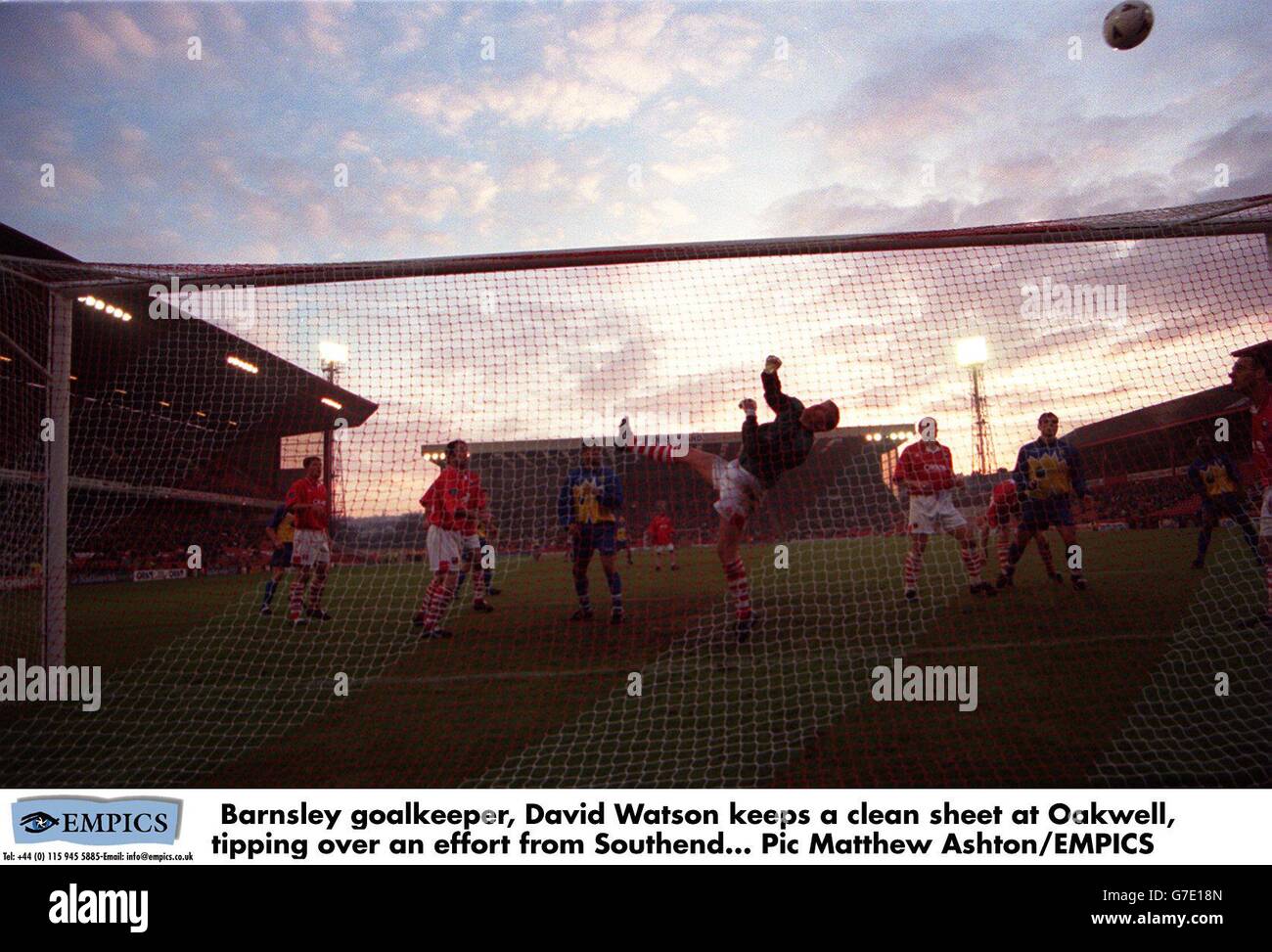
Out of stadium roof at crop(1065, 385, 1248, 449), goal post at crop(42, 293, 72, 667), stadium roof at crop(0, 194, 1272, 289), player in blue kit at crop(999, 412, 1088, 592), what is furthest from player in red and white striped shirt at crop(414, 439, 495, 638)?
stadium roof at crop(1065, 385, 1248, 449)

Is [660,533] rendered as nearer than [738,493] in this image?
No

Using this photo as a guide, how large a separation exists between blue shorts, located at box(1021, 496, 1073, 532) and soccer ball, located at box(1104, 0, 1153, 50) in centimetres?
434

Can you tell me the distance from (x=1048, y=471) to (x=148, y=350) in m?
11.9

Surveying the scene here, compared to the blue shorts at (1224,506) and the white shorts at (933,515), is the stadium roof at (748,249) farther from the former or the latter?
the blue shorts at (1224,506)

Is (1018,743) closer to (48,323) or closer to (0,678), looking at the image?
(0,678)

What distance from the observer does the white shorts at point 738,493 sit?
5.65 meters

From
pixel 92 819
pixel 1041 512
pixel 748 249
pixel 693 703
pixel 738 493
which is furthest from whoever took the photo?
pixel 1041 512

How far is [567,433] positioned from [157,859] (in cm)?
376

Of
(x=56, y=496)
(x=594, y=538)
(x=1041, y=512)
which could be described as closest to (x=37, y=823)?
(x=56, y=496)

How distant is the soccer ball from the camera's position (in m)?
4.30

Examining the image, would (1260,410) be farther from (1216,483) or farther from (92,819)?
(92,819)

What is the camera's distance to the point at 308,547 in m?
7.90

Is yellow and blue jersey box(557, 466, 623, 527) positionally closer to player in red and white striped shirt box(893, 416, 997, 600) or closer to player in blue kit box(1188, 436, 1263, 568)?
player in red and white striped shirt box(893, 416, 997, 600)

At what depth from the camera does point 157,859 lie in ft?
9.02
